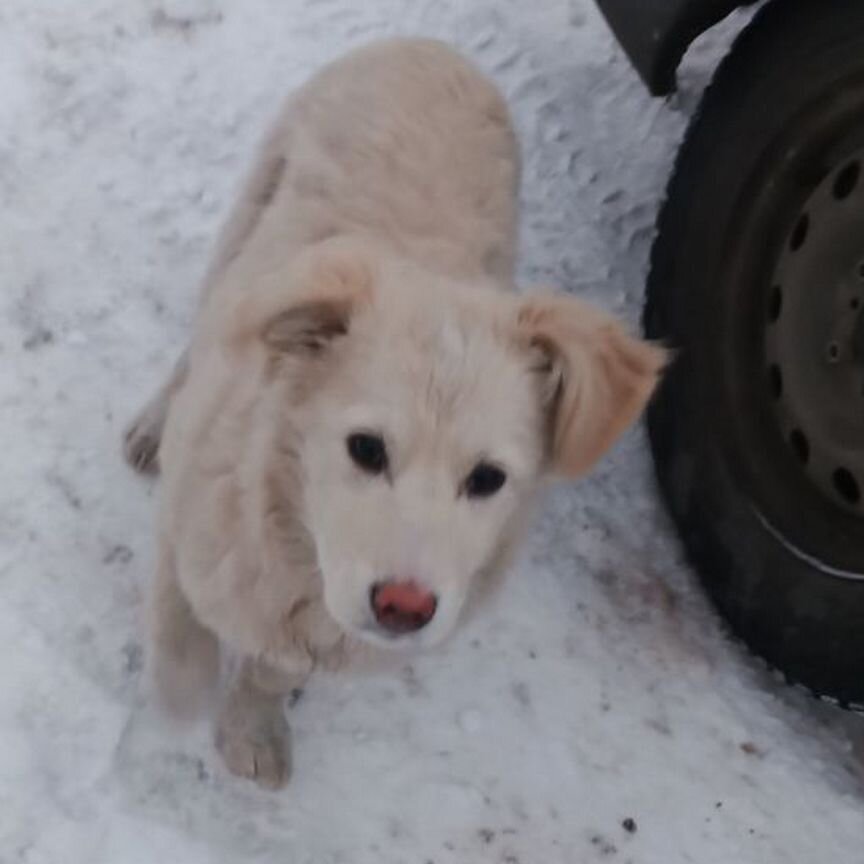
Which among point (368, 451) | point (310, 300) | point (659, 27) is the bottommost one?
point (659, 27)

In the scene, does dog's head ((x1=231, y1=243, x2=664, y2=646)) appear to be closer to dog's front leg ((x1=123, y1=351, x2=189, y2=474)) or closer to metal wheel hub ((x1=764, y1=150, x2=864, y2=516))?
metal wheel hub ((x1=764, y1=150, x2=864, y2=516))

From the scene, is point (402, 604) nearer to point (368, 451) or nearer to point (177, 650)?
point (368, 451)

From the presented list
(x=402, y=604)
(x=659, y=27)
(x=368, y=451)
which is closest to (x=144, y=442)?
(x=368, y=451)

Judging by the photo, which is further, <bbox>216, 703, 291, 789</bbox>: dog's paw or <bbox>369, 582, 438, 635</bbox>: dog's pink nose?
<bbox>216, 703, 291, 789</bbox>: dog's paw

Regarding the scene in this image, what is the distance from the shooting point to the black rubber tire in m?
2.99

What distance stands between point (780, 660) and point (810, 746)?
0.31m

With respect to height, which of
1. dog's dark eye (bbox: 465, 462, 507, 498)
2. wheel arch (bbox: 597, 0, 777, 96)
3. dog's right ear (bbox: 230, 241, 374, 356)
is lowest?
wheel arch (bbox: 597, 0, 777, 96)

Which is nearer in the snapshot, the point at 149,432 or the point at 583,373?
the point at 583,373

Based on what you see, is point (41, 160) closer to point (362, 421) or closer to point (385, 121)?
point (385, 121)

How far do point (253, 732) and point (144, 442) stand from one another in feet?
2.24

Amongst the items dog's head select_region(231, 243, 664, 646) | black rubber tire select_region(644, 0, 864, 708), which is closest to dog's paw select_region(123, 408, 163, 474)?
dog's head select_region(231, 243, 664, 646)

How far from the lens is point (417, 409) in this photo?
2297 millimetres

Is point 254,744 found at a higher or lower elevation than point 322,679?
higher

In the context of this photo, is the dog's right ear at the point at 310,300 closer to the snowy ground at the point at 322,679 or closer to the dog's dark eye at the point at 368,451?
the dog's dark eye at the point at 368,451
